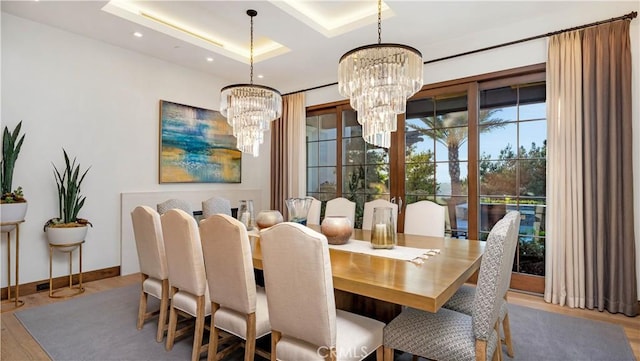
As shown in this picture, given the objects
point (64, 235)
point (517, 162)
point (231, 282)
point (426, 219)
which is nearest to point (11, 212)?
point (64, 235)

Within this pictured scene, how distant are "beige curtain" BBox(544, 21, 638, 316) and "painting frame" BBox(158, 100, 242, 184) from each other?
13.8 feet

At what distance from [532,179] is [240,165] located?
13.4 feet

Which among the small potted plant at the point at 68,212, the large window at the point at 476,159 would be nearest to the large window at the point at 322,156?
the large window at the point at 476,159

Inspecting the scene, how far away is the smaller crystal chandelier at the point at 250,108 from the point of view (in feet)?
10.5

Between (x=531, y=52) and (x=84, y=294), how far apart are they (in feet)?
17.1

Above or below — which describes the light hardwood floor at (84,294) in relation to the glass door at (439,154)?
below

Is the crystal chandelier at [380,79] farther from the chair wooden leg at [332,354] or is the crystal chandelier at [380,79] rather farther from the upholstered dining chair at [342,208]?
the chair wooden leg at [332,354]

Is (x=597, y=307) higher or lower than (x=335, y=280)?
lower

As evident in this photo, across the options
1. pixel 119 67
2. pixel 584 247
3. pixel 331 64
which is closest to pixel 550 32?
pixel 584 247

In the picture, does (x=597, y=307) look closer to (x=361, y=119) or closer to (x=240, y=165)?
(x=361, y=119)

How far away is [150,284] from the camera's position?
→ 247 cm

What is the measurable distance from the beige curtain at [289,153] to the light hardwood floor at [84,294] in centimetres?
239

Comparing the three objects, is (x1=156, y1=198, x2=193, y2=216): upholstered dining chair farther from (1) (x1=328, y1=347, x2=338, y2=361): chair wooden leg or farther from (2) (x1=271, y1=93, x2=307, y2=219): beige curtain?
(1) (x1=328, y1=347, x2=338, y2=361): chair wooden leg

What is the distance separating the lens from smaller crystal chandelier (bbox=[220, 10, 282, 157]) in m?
3.19
